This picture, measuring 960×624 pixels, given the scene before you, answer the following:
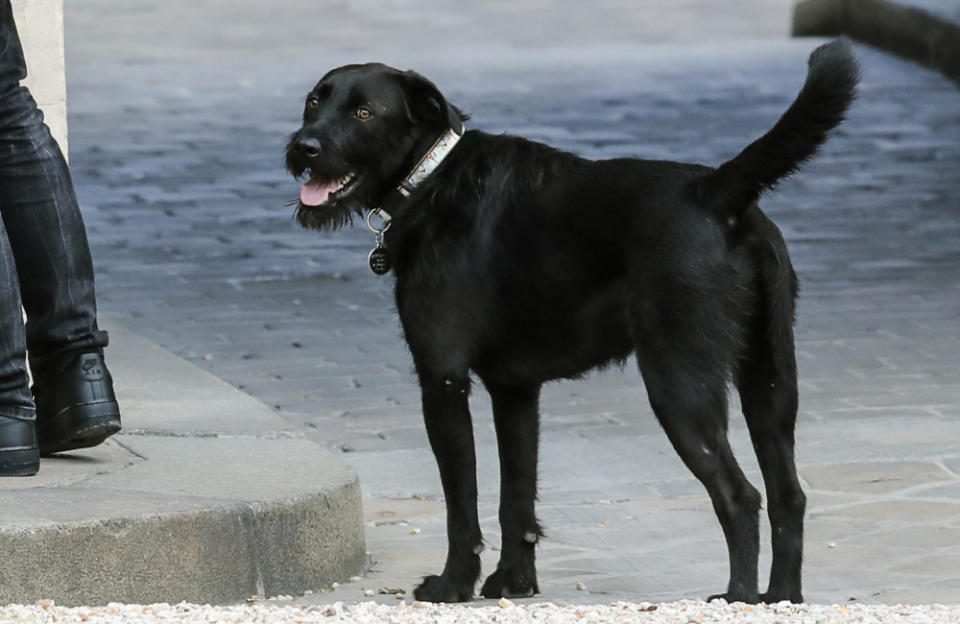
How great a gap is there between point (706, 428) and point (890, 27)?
1554cm

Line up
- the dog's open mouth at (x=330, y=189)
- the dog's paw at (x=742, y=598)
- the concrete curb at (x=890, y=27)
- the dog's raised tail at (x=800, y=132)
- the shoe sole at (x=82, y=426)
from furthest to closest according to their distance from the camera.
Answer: the concrete curb at (x=890, y=27)
the shoe sole at (x=82, y=426)
the dog's open mouth at (x=330, y=189)
the dog's paw at (x=742, y=598)
the dog's raised tail at (x=800, y=132)

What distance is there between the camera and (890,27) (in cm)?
1941

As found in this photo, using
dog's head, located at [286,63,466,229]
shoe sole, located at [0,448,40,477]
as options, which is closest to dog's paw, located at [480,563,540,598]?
dog's head, located at [286,63,466,229]

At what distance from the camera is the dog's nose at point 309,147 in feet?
15.8

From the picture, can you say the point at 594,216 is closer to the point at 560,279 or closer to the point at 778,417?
the point at 560,279

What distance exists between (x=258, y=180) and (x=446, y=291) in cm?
882

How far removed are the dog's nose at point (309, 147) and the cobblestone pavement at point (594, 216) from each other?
2.36ft

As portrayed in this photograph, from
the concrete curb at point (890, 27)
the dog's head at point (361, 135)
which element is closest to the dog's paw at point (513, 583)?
the dog's head at point (361, 135)

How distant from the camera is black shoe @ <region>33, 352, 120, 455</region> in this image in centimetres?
521

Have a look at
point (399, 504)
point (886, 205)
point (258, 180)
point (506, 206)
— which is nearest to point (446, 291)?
point (506, 206)

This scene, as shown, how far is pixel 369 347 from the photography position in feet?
28.3

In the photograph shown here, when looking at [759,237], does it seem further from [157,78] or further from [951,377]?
[157,78]

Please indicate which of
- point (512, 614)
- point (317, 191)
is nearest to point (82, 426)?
point (317, 191)

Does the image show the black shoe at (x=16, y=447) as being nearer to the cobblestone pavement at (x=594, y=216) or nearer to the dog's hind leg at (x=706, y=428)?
the cobblestone pavement at (x=594, y=216)
